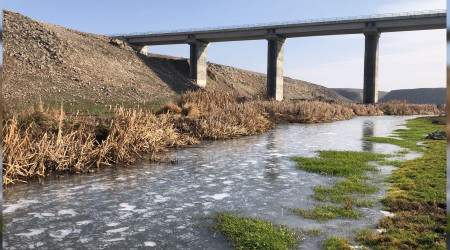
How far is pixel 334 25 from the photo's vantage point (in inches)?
1967

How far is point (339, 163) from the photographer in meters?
10.0

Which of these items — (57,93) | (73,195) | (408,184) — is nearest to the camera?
(73,195)

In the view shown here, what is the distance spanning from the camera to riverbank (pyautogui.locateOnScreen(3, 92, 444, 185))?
28.0ft

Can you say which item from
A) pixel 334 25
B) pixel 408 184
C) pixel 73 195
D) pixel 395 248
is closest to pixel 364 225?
pixel 395 248

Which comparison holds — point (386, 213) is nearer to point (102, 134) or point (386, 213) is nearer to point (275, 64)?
point (102, 134)

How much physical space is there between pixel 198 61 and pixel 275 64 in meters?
12.8

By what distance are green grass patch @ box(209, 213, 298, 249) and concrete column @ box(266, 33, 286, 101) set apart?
49.4 m

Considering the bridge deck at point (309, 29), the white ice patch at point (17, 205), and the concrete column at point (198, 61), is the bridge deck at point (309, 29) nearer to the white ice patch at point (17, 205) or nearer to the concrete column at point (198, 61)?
the concrete column at point (198, 61)

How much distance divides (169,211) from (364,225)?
116 inches

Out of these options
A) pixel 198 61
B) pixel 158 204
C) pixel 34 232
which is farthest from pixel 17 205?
pixel 198 61

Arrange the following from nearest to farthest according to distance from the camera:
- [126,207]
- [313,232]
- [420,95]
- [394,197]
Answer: [313,232] → [126,207] → [394,197] → [420,95]

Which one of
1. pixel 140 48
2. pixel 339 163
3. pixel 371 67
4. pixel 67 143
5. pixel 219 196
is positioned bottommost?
pixel 219 196

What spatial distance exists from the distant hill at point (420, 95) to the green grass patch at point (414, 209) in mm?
111608

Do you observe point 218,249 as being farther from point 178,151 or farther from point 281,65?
point 281,65
